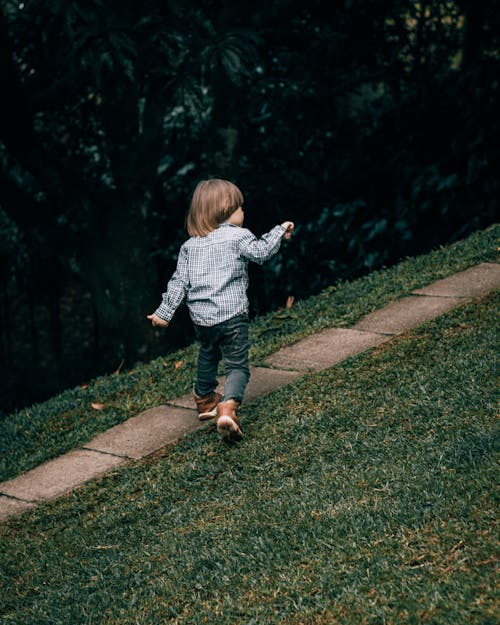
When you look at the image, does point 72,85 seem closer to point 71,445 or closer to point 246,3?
point 246,3

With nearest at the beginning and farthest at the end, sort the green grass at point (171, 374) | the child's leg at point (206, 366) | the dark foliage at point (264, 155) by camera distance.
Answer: the child's leg at point (206, 366)
the green grass at point (171, 374)
the dark foliage at point (264, 155)

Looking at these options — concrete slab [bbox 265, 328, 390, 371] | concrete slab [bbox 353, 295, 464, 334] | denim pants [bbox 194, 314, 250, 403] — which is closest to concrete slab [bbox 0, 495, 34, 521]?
denim pants [bbox 194, 314, 250, 403]

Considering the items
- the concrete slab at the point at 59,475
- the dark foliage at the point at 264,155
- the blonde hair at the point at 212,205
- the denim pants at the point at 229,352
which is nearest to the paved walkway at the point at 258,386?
the concrete slab at the point at 59,475

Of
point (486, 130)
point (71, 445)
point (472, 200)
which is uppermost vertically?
point (486, 130)

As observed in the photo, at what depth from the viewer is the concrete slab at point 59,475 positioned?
4.05 m

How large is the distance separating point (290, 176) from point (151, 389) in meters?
3.29

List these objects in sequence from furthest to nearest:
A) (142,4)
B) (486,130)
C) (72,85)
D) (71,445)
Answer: (486,130), (72,85), (142,4), (71,445)

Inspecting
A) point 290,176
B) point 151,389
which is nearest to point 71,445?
point 151,389

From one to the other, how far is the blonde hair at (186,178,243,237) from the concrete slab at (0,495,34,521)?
1531mm

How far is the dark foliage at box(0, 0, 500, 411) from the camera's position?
24.0 feet

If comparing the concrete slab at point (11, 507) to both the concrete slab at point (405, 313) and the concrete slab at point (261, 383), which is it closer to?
the concrete slab at point (261, 383)

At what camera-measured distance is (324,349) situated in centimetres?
505

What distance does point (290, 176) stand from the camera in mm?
7840

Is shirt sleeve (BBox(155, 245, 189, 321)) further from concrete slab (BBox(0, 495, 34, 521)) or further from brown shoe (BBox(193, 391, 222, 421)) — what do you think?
concrete slab (BBox(0, 495, 34, 521))
